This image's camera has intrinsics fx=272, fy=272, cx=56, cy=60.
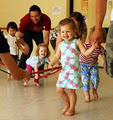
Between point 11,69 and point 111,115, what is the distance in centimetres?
134

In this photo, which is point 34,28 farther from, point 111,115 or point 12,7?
point 12,7

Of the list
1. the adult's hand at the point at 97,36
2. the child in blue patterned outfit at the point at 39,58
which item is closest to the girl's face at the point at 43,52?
the child in blue patterned outfit at the point at 39,58

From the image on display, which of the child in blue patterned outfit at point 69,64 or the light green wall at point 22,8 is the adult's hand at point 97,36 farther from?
the light green wall at point 22,8

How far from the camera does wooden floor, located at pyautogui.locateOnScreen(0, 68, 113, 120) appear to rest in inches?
93.1

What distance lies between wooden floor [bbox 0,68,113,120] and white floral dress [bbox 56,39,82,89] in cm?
28

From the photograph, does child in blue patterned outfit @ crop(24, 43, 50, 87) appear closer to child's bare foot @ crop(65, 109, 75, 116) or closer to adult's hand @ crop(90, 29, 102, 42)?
child's bare foot @ crop(65, 109, 75, 116)

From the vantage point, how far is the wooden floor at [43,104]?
2.37 meters

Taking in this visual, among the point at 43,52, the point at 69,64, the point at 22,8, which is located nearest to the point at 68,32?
the point at 69,64

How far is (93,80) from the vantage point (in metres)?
2.95

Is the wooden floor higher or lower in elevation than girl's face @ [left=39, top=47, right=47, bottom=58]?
lower

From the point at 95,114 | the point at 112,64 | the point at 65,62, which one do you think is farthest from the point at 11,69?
the point at 95,114

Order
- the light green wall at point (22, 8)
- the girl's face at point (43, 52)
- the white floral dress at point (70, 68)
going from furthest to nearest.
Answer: the light green wall at point (22, 8) → the girl's face at point (43, 52) → the white floral dress at point (70, 68)

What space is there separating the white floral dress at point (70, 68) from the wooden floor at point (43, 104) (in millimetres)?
Answer: 284

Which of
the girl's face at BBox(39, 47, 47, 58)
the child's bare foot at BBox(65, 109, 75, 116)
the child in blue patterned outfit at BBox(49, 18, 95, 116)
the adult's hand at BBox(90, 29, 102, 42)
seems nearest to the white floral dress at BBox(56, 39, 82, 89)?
the child in blue patterned outfit at BBox(49, 18, 95, 116)
